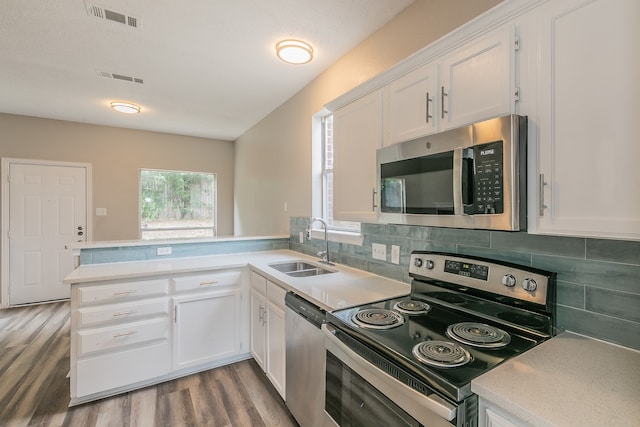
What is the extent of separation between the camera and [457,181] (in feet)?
3.85

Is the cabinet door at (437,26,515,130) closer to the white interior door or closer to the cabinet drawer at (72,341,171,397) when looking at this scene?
the cabinet drawer at (72,341,171,397)

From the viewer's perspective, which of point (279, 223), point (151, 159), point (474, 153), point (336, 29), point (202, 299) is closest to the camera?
point (474, 153)

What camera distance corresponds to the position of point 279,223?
12.6 ft

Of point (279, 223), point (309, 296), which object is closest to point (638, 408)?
point (309, 296)

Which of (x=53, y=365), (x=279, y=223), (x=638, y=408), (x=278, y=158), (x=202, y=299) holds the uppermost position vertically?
(x=278, y=158)

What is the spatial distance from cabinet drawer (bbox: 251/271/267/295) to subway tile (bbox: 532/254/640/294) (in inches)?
68.4

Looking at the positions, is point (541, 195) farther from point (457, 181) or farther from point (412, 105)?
point (412, 105)

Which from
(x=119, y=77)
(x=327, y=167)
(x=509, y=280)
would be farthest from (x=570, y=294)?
(x=119, y=77)

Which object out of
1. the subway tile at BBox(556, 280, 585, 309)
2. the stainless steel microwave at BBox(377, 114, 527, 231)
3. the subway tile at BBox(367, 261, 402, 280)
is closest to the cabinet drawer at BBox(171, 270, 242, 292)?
the subway tile at BBox(367, 261, 402, 280)

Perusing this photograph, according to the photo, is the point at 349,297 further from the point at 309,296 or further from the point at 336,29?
the point at 336,29

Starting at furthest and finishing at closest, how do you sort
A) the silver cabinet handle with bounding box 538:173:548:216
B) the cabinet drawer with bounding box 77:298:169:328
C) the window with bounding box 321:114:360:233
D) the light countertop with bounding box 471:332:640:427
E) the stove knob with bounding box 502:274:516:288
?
the window with bounding box 321:114:360:233 < the cabinet drawer with bounding box 77:298:169:328 < the stove knob with bounding box 502:274:516:288 < the silver cabinet handle with bounding box 538:173:548:216 < the light countertop with bounding box 471:332:640:427

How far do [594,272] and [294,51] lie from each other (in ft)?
7.57

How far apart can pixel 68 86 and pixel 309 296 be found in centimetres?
357

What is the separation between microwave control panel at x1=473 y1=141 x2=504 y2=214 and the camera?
3.41 ft
